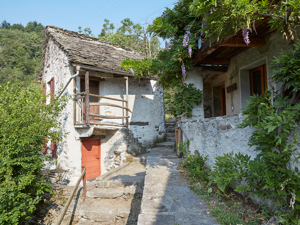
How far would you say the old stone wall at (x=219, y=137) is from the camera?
8.78 feet

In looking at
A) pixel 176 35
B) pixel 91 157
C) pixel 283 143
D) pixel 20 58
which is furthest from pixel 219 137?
pixel 20 58

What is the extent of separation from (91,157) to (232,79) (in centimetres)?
567

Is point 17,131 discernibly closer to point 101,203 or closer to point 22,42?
point 101,203

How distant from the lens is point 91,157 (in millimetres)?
7719

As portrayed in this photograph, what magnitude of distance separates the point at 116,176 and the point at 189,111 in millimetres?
3195

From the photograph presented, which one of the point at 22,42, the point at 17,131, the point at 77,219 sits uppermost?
the point at 22,42

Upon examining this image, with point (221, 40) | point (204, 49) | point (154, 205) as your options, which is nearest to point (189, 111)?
point (204, 49)

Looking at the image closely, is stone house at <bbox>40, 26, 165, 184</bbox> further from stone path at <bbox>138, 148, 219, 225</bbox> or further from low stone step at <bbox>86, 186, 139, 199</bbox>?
stone path at <bbox>138, 148, 219, 225</bbox>

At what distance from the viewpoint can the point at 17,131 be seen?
4.20m

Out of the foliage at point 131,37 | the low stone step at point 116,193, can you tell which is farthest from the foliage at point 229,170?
the foliage at point 131,37

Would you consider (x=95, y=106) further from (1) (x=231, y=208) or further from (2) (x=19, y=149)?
(1) (x=231, y=208)

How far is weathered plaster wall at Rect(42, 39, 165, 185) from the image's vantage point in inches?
277

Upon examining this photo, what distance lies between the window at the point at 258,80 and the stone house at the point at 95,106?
428 centimetres

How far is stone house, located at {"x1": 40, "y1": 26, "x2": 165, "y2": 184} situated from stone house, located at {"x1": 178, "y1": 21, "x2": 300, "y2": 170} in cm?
322
